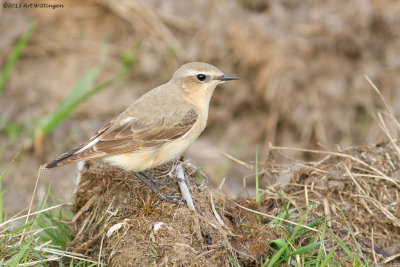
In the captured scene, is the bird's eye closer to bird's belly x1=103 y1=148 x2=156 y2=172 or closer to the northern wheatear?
the northern wheatear

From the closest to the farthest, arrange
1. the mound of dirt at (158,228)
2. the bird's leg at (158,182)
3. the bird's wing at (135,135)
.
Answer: the mound of dirt at (158,228)
the bird's leg at (158,182)
the bird's wing at (135,135)

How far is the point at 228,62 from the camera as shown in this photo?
386 inches

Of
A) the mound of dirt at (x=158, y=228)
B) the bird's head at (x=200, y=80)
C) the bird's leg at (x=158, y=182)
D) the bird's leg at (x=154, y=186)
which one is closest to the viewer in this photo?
the mound of dirt at (x=158, y=228)

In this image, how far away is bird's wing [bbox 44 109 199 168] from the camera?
530 cm

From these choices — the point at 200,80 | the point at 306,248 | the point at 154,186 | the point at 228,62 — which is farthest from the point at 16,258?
the point at 228,62

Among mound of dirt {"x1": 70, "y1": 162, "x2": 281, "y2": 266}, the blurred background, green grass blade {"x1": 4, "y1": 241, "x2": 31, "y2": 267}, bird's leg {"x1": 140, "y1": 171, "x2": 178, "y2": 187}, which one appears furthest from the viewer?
the blurred background

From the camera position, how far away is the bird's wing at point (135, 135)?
5.30 meters

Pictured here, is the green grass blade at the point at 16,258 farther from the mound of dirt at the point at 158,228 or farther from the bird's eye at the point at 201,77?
the bird's eye at the point at 201,77

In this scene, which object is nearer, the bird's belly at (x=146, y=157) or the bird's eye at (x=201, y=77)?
the bird's belly at (x=146, y=157)

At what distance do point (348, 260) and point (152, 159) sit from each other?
89.4 inches

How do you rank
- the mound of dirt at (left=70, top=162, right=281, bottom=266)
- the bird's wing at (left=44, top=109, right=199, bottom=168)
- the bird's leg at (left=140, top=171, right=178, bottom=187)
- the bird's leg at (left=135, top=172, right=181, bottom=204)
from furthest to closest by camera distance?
the bird's wing at (left=44, top=109, right=199, bottom=168) → the bird's leg at (left=140, top=171, right=178, bottom=187) → the bird's leg at (left=135, top=172, right=181, bottom=204) → the mound of dirt at (left=70, top=162, right=281, bottom=266)

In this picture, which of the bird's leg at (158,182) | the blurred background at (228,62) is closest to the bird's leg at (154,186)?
the bird's leg at (158,182)

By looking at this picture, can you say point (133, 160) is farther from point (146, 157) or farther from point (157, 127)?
point (157, 127)

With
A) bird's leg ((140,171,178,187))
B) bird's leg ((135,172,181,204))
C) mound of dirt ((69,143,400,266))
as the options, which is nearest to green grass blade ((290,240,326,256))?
mound of dirt ((69,143,400,266))
